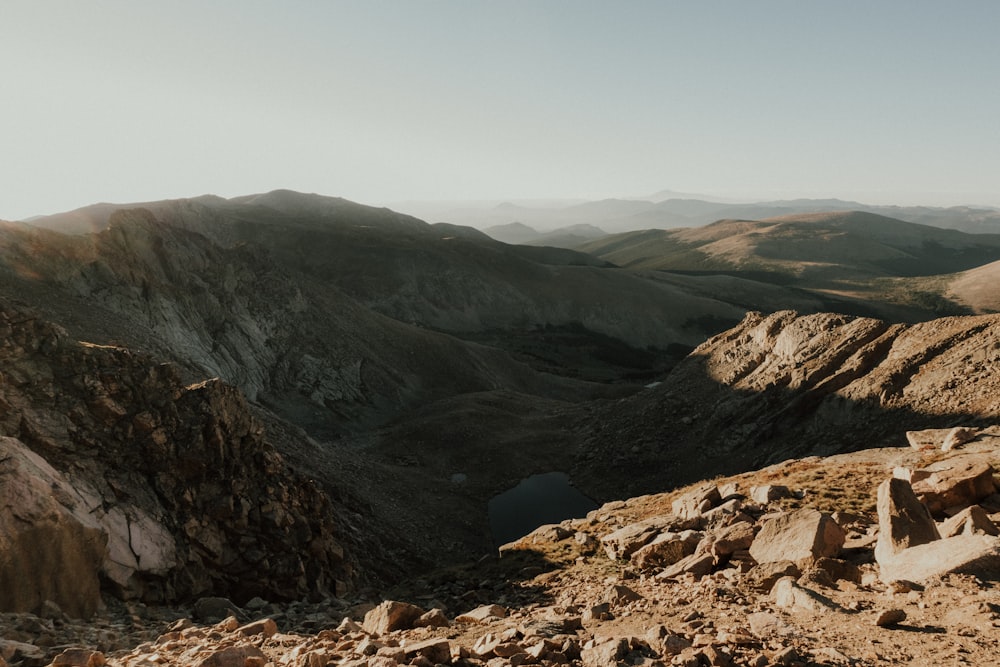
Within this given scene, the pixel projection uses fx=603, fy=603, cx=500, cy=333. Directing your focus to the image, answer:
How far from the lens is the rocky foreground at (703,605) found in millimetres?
9133

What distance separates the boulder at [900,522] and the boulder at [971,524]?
277 mm

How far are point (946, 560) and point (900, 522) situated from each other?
1.62m

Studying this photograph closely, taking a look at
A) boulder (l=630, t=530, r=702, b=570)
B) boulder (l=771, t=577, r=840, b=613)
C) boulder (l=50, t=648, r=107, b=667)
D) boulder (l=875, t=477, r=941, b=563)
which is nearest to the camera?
boulder (l=50, t=648, r=107, b=667)

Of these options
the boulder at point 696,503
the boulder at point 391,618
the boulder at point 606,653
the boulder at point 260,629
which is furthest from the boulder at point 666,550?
the boulder at point 260,629

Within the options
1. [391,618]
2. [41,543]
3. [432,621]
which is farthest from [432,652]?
[41,543]

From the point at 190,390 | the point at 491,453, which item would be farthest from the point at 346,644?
the point at 491,453

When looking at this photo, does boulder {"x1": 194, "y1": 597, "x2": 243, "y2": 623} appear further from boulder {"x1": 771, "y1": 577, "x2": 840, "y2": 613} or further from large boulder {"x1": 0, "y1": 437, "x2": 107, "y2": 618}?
boulder {"x1": 771, "y1": 577, "x2": 840, "y2": 613}

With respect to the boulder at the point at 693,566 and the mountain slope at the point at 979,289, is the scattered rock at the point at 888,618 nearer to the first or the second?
the boulder at the point at 693,566

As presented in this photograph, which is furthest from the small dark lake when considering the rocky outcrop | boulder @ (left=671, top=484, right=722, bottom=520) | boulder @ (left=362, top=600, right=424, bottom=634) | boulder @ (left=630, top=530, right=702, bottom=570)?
the rocky outcrop

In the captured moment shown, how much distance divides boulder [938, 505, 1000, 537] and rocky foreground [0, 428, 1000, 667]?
1.3 inches

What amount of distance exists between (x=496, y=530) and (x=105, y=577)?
23729 mm

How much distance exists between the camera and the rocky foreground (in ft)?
30.0

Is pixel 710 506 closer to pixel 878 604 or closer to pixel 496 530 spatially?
pixel 878 604

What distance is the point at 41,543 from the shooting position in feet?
46.0
